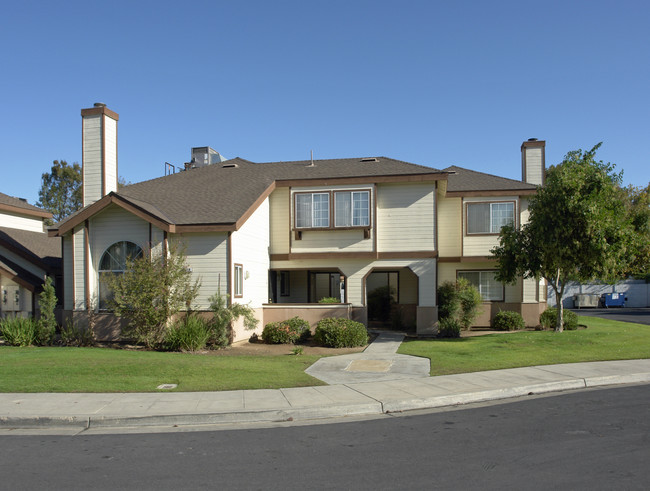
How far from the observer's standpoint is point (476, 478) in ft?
18.8

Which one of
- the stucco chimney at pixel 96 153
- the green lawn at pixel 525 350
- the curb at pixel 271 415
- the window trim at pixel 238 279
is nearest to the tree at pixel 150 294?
the window trim at pixel 238 279

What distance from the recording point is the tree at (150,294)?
50.5 feet

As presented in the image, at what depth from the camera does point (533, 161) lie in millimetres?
24562

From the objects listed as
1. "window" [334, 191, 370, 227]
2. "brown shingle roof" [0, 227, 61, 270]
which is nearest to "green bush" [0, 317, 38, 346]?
"brown shingle roof" [0, 227, 61, 270]

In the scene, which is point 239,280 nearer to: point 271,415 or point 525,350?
point 525,350

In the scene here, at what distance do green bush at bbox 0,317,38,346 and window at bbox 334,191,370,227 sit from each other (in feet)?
34.2

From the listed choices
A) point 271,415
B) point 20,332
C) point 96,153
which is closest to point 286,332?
point 20,332

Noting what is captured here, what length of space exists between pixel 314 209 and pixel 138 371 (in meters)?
10.4

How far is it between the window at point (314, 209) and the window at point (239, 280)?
3624 mm

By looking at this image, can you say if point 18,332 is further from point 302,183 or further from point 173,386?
point 302,183

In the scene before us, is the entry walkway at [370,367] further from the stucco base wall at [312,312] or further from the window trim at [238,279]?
the window trim at [238,279]

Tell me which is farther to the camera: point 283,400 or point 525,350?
point 525,350

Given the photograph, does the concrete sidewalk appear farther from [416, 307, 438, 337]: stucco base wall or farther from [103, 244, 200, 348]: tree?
[416, 307, 438, 337]: stucco base wall

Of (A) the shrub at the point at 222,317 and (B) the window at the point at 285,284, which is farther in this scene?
(B) the window at the point at 285,284
